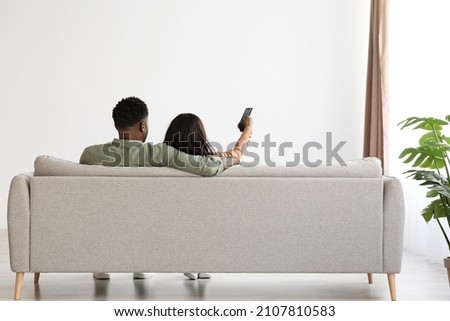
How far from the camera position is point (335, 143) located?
7008 mm

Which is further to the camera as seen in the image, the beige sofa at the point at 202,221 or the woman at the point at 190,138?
the woman at the point at 190,138

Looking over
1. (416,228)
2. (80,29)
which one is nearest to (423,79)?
(416,228)

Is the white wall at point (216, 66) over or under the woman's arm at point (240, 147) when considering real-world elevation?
over

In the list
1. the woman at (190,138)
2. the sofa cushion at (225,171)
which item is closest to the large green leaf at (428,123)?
the sofa cushion at (225,171)

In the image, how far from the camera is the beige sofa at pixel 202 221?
12.0 ft

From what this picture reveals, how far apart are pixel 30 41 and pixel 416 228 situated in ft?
12.3

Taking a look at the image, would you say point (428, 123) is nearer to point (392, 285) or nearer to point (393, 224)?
point (393, 224)

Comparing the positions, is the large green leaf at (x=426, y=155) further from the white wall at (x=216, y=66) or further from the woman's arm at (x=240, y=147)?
the white wall at (x=216, y=66)

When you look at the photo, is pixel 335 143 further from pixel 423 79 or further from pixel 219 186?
pixel 219 186

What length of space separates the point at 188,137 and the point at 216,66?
10.8 ft

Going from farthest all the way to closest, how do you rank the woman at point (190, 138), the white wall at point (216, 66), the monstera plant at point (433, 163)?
1. the white wall at point (216, 66)
2. the monstera plant at point (433, 163)
3. the woman at point (190, 138)

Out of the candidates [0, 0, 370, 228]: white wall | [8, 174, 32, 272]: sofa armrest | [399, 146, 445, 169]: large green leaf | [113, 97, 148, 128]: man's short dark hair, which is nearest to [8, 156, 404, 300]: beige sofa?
[8, 174, 32, 272]: sofa armrest

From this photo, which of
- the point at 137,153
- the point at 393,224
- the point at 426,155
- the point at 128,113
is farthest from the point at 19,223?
the point at 426,155
